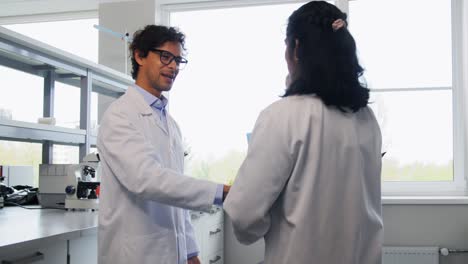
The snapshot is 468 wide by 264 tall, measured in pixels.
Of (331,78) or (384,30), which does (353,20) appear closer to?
(384,30)

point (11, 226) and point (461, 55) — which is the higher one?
point (461, 55)

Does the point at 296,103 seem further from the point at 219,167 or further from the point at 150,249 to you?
the point at 219,167

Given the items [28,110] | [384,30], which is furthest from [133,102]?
[384,30]

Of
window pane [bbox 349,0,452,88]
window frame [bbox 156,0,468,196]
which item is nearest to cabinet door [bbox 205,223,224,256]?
window frame [bbox 156,0,468,196]

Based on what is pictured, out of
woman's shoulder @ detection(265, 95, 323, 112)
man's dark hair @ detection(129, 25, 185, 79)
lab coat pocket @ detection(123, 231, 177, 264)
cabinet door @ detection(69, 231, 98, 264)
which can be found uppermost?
man's dark hair @ detection(129, 25, 185, 79)

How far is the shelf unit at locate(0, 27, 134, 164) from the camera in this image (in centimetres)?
222

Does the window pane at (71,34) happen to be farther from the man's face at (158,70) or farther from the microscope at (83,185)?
the man's face at (158,70)

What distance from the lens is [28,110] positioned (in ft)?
11.4

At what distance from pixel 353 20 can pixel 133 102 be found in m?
2.71

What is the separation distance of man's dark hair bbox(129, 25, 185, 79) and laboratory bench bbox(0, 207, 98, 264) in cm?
60

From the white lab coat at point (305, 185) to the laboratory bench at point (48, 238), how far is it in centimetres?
70

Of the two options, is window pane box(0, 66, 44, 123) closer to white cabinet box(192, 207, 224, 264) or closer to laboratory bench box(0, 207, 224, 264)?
laboratory bench box(0, 207, 224, 264)

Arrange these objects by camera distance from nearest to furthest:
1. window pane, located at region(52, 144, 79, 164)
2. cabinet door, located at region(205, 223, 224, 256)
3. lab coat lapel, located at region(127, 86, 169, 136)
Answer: lab coat lapel, located at region(127, 86, 169, 136) < cabinet door, located at region(205, 223, 224, 256) < window pane, located at region(52, 144, 79, 164)

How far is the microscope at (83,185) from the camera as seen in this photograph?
2.33 metres
